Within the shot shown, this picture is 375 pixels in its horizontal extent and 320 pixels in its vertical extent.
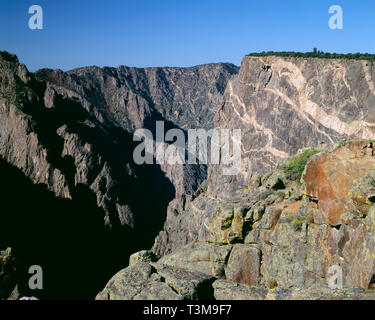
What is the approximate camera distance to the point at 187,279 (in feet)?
56.4

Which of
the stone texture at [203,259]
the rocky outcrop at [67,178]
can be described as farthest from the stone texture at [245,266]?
the rocky outcrop at [67,178]

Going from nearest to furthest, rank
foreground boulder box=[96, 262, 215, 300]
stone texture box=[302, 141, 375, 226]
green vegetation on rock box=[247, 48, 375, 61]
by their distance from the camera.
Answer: foreground boulder box=[96, 262, 215, 300] → stone texture box=[302, 141, 375, 226] → green vegetation on rock box=[247, 48, 375, 61]

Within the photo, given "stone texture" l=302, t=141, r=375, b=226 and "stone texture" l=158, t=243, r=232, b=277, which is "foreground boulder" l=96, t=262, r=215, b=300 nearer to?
"stone texture" l=158, t=243, r=232, b=277

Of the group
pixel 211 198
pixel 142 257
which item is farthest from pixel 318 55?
pixel 142 257

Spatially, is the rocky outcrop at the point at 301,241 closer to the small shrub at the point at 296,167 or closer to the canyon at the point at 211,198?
the canyon at the point at 211,198

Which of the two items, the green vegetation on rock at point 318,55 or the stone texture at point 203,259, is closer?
the stone texture at point 203,259

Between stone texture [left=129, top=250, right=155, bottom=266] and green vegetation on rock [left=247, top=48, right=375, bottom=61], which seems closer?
stone texture [left=129, top=250, right=155, bottom=266]

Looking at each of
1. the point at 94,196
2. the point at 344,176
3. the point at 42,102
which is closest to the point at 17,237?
the point at 94,196

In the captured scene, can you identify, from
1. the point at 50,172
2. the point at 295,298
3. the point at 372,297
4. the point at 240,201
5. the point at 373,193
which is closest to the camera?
the point at 372,297

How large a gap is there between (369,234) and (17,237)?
89.4 m

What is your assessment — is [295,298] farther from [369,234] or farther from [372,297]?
[369,234]

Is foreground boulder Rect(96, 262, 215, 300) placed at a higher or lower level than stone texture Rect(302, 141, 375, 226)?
lower

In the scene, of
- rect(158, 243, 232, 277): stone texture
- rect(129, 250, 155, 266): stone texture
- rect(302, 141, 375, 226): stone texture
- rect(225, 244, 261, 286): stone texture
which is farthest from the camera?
rect(129, 250, 155, 266): stone texture

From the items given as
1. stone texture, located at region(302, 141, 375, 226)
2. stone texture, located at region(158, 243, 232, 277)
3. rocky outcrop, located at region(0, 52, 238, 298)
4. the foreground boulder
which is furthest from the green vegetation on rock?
the foreground boulder
